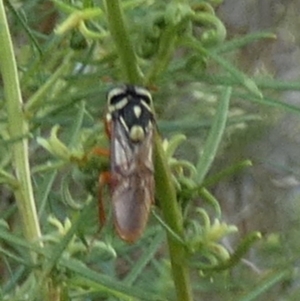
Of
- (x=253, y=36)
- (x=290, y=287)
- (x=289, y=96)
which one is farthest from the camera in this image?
(x=289, y=96)

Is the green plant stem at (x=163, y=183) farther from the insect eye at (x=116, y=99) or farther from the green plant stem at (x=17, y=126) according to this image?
the green plant stem at (x=17, y=126)

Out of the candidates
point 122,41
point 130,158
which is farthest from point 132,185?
point 122,41

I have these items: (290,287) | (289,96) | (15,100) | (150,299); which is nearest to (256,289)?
(150,299)

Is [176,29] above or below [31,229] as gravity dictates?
above

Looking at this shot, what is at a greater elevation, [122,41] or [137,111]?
[122,41]

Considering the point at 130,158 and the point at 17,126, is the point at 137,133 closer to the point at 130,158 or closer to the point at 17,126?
the point at 130,158

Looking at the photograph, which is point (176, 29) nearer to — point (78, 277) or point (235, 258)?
point (235, 258)
